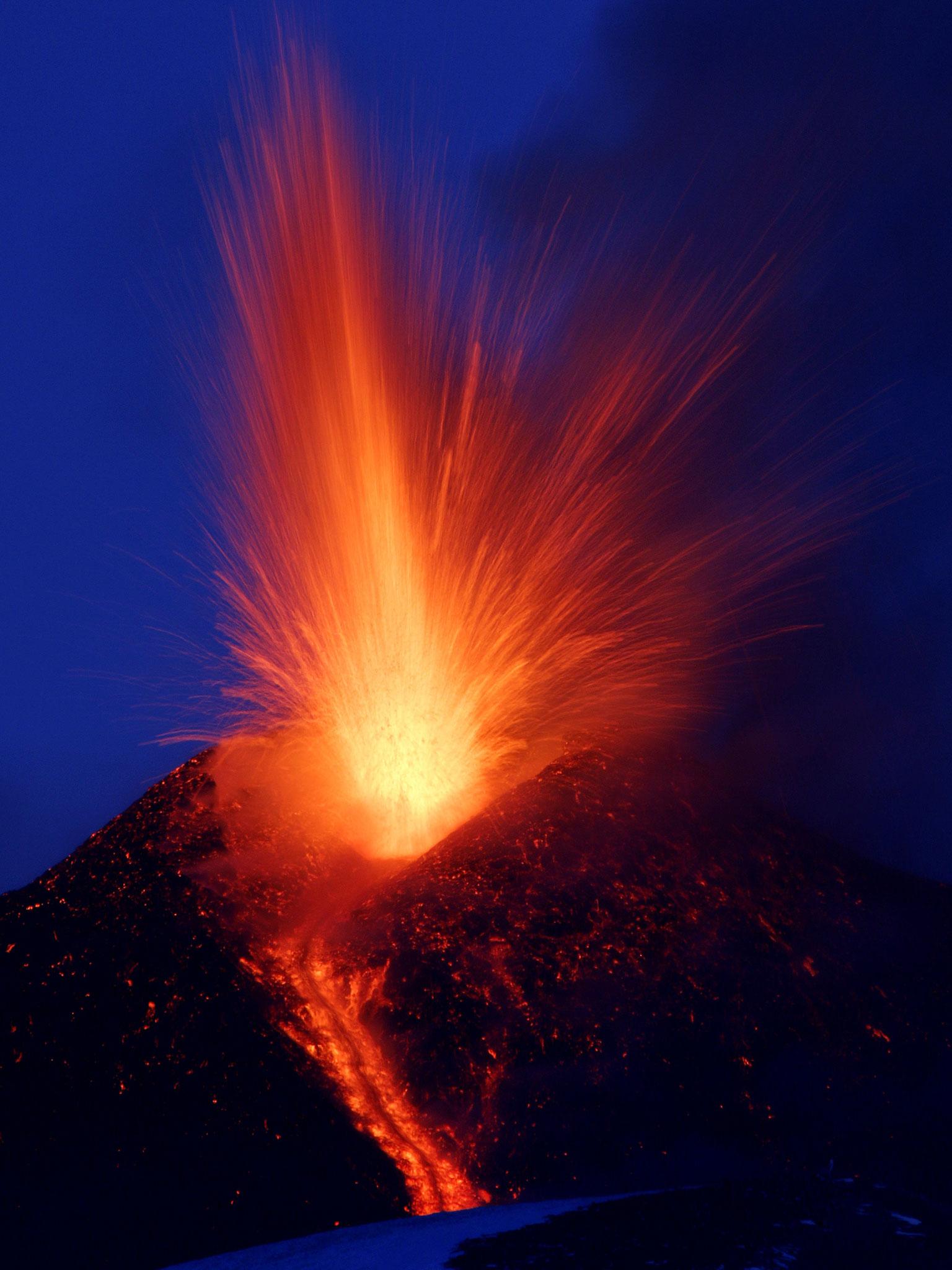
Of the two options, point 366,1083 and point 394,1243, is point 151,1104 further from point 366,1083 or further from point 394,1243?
point 394,1243

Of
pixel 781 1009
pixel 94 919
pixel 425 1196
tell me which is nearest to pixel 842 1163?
pixel 781 1009

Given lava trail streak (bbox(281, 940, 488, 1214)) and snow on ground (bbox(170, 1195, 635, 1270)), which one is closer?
snow on ground (bbox(170, 1195, 635, 1270))

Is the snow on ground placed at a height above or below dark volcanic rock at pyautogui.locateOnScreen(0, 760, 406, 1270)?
below

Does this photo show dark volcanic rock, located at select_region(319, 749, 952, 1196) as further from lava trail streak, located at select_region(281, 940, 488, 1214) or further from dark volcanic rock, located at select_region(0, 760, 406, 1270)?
dark volcanic rock, located at select_region(0, 760, 406, 1270)

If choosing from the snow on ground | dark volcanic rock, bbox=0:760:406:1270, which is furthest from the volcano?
the snow on ground

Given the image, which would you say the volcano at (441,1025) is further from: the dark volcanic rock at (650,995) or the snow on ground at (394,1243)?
the snow on ground at (394,1243)

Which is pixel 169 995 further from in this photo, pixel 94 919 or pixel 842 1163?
pixel 842 1163
